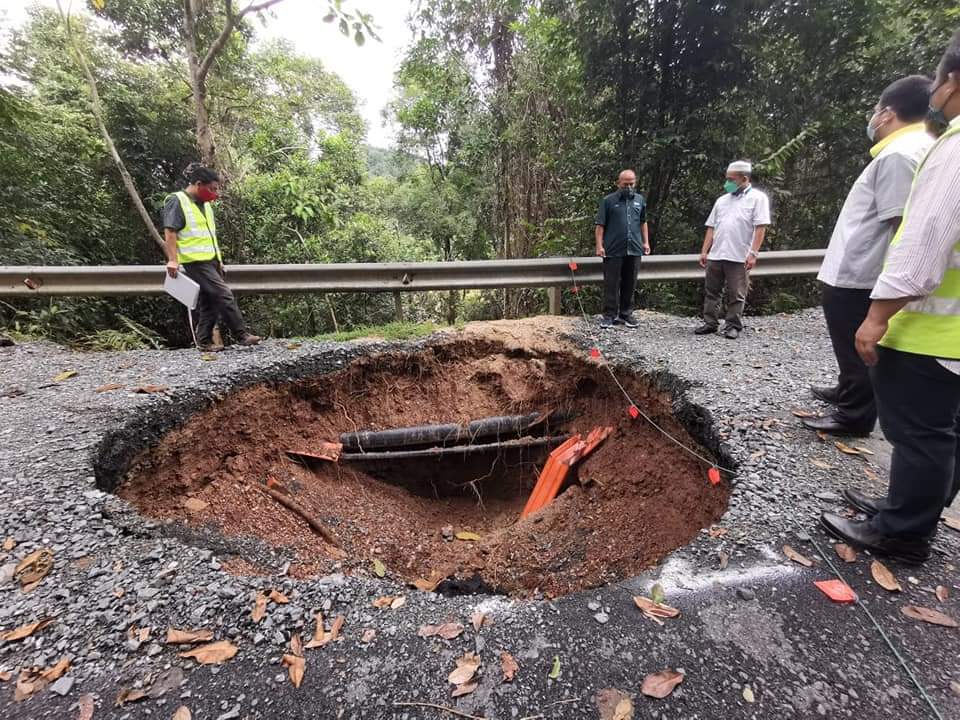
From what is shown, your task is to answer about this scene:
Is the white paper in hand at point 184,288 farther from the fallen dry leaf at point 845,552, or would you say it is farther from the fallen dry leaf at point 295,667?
the fallen dry leaf at point 845,552

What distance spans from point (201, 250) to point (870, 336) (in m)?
4.99

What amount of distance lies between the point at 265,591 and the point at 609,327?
4.14 meters

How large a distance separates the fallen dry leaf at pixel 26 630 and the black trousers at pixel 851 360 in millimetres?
3998

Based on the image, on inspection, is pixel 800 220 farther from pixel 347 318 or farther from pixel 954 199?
pixel 347 318

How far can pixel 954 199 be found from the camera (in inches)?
57.8

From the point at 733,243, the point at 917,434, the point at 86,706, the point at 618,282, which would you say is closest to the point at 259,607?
the point at 86,706

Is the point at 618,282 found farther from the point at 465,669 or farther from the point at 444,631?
the point at 465,669

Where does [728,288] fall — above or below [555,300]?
above

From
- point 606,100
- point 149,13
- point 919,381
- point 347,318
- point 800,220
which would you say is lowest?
point 347,318

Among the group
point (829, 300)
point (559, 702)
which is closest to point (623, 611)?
point (559, 702)

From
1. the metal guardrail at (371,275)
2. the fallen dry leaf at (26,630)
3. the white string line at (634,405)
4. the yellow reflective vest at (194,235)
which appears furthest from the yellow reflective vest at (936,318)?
the yellow reflective vest at (194,235)

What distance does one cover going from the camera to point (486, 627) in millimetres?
1585

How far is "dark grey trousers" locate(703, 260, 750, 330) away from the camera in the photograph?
458 centimetres

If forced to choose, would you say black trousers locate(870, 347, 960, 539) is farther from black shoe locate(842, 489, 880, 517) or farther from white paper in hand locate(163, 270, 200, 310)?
white paper in hand locate(163, 270, 200, 310)
